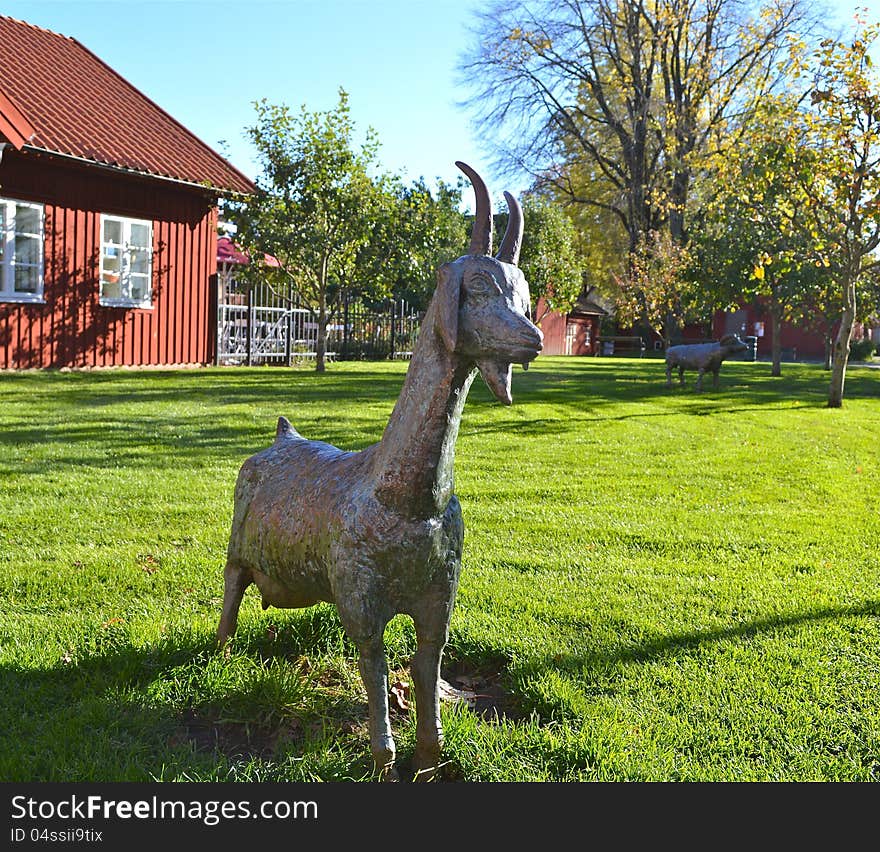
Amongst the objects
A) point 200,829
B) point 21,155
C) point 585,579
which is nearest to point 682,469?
point 585,579

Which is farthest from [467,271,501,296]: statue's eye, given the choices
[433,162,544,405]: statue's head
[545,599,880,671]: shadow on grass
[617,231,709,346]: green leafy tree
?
[617,231,709,346]: green leafy tree

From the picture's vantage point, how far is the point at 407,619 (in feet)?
15.2

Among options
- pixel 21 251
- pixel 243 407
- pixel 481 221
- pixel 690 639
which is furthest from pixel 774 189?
pixel 481 221

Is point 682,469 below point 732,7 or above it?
below

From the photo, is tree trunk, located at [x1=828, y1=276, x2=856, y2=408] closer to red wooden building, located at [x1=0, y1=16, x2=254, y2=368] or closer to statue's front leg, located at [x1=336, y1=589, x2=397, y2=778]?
red wooden building, located at [x1=0, y1=16, x2=254, y2=368]

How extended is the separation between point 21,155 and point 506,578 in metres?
14.4

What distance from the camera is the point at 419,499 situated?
9.23 ft

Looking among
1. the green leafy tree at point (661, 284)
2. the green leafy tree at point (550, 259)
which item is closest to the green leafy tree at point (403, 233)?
the green leafy tree at point (661, 284)

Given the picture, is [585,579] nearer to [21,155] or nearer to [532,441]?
[532,441]

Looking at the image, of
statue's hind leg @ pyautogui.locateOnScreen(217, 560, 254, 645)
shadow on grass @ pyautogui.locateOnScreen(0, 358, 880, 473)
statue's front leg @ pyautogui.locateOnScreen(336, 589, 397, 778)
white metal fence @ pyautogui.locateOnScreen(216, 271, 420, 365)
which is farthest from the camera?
white metal fence @ pyautogui.locateOnScreen(216, 271, 420, 365)

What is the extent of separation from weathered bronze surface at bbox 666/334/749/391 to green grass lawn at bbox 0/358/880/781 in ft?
31.0

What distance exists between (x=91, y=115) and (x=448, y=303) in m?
18.6

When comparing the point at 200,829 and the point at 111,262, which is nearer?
the point at 200,829

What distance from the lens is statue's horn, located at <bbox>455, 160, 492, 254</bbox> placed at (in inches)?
106
